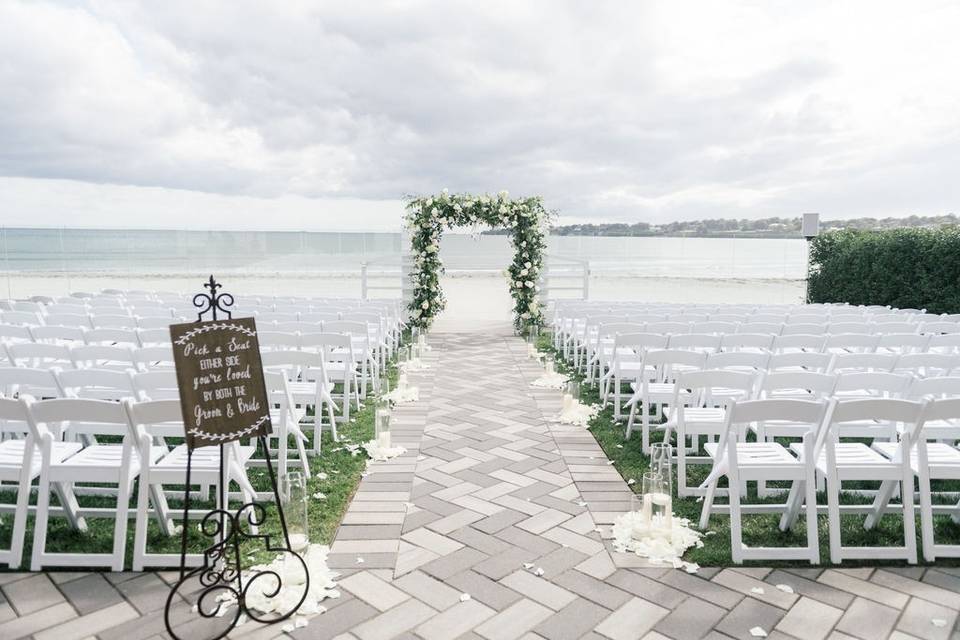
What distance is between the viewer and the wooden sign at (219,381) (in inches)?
104

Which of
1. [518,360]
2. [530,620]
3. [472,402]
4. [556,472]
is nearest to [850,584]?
[530,620]

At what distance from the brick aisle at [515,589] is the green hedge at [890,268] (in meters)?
9.36

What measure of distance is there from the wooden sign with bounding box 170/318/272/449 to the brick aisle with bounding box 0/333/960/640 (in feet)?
2.83

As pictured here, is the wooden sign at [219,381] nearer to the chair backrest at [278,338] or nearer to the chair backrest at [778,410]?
the chair backrest at [778,410]

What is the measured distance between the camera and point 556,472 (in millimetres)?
4715

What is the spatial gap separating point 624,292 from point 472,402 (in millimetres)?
15136

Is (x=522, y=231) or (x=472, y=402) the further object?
(x=522, y=231)

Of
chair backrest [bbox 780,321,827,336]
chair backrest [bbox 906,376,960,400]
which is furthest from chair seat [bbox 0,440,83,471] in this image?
chair backrest [bbox 780,321,827,336]

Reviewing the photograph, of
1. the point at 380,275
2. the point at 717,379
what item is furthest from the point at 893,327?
the point at 380,275

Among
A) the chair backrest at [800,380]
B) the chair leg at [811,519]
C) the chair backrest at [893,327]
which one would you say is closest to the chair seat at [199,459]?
the chair leg at [811,519]

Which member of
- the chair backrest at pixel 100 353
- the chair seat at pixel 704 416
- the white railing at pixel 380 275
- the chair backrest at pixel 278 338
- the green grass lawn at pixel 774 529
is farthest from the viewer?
the white railing at pixel 380 275

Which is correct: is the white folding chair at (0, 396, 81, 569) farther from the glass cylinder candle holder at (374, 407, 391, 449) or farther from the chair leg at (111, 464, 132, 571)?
the glass cylinder candle holder at (374, 407, 391, 449)

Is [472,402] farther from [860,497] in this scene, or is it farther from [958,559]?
[958,559]

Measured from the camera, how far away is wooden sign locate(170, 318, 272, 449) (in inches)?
104
